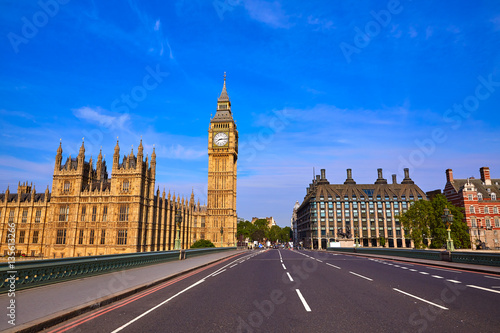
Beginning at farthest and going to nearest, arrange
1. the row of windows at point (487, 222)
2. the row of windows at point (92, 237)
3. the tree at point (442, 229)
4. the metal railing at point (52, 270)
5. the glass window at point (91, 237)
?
the row of windows at point (487, 222) → the glass window at point (91, 237) → the row of windows at point (92, 237) → the tree at point (442, 229) → the metal railing at point (52, 270)

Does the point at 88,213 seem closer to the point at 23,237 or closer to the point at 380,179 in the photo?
the point at 23,237

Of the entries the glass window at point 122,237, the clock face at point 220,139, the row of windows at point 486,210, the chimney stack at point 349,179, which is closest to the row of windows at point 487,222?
the row of windows at point 486,210

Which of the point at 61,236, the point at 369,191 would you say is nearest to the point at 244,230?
the point at 369,191

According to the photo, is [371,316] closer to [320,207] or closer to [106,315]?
[106,315]

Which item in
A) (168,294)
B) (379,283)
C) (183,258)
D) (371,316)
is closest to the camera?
(371,316)

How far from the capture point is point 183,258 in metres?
27.7

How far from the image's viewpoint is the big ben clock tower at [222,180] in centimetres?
9344

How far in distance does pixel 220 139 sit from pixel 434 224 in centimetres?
6591

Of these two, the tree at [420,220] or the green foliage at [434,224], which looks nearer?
the green foliage at [434,224]

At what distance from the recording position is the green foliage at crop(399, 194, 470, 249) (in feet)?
184

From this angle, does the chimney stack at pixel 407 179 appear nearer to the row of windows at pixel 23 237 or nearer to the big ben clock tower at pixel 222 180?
the big ben clock tower at pixel 222 180

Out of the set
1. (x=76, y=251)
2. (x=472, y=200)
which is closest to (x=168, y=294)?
(x=76, y=251)

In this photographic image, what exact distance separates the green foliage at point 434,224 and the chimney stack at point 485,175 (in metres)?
23.1

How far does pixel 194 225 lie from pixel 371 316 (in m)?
95.4
